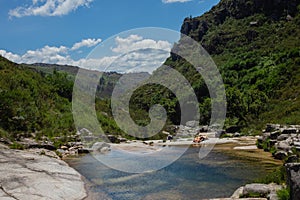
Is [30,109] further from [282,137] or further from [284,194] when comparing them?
[284,194]

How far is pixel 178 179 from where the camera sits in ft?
64.7

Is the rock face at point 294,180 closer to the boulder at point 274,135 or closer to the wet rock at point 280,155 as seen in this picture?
the wet rock at point 280,155

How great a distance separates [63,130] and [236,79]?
79229 mm

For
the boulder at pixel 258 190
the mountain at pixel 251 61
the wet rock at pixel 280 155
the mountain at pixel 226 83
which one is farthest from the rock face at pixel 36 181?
the mountain at pixel 251 61

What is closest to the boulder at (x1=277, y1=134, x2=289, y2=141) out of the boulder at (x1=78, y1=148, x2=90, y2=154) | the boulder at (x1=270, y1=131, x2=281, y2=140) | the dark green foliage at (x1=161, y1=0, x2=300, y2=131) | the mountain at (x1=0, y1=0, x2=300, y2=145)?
the boulder at (x1=270, y1=131, x2=281, y2=140)

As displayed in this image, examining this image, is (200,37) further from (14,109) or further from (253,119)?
(14,109)

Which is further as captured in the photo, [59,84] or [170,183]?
[59,84]

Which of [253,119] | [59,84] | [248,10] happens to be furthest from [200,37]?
[59,84]

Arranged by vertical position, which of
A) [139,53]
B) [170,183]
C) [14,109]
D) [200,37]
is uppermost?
[200,37]

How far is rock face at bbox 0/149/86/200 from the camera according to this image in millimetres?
14430

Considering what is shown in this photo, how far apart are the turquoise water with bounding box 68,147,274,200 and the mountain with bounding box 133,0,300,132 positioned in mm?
27171

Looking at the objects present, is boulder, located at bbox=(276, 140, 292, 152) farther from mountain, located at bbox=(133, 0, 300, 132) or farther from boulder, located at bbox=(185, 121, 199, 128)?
boulder, located at bbox=(185, 121, 199, 128)

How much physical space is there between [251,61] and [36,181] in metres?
106

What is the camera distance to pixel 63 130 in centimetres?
4072
